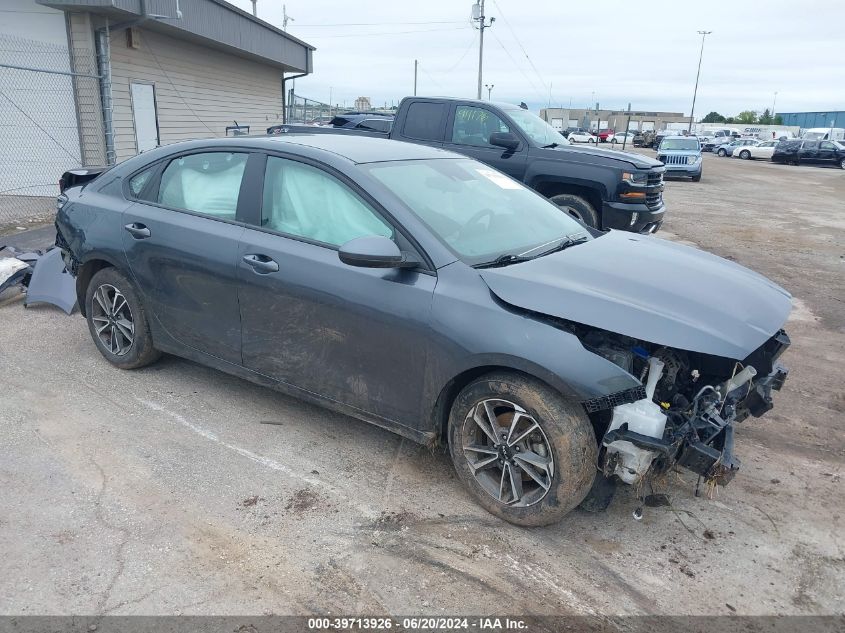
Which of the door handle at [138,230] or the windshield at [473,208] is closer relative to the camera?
the windshield at [473,208]

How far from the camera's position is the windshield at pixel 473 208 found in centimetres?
349

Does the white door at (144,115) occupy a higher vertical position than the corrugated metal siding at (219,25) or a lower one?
lower

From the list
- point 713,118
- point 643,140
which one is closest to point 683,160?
point 643,140

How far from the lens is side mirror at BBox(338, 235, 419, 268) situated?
3109mm

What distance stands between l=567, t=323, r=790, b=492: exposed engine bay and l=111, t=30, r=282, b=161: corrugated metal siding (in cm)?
1215

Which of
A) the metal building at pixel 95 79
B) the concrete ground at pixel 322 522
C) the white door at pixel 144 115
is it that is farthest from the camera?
the white door at pixel 144 115

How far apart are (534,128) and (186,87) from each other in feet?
33.4

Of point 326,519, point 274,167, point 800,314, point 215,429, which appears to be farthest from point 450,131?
point 326,519

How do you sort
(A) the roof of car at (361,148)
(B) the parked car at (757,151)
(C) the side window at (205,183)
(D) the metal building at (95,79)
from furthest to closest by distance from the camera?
(B) the parked car at (757,151) < (D) the metal building at (95,79) < (C) the side window at (205,183) < (A) the roof of car at (361,148)

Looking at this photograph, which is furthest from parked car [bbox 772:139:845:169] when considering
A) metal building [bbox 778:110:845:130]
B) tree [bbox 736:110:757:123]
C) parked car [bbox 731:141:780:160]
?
tree [bbox 736:110:757:123]

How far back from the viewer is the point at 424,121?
29.8 ft

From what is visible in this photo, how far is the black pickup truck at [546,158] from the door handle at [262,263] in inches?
188

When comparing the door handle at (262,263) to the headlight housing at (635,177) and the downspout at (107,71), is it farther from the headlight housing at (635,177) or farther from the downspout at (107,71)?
the downspout at (107,71)

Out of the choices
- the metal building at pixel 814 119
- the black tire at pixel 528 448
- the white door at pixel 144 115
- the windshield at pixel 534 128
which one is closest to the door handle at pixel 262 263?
the black tire at pixel 528 448
